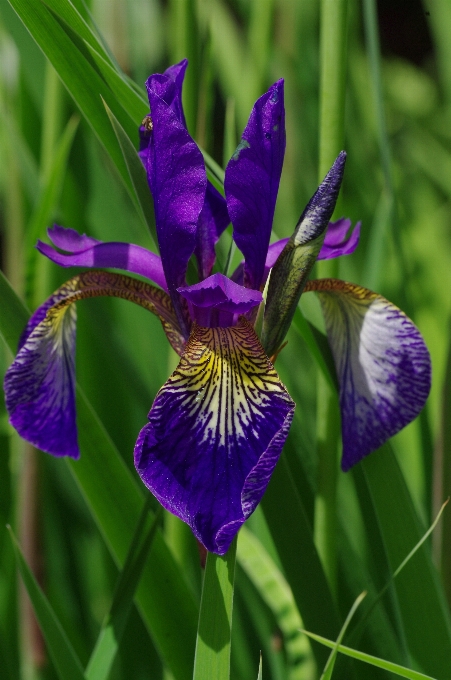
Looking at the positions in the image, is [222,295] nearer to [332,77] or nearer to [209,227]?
[209,227]

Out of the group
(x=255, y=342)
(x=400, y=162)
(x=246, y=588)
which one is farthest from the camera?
(x=400, y=162)

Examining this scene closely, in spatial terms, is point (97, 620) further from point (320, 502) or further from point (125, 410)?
point (320, 502)

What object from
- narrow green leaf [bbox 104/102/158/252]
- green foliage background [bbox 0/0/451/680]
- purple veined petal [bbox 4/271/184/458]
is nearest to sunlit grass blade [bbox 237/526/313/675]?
green foliage background [bbox 0/0/451/680]

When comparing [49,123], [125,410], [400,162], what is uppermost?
[400,162]

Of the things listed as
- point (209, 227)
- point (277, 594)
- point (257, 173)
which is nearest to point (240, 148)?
point (257, 173)

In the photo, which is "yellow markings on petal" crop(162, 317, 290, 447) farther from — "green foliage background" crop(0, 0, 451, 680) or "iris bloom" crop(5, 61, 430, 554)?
"green foliage background" crop(0, 0, 451, 680)

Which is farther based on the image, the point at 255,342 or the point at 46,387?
the point at 46,387

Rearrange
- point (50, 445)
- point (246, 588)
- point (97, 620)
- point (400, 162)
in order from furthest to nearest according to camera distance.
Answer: point (400, 162) < point (97, 620) < point (246, 588) < point (50, 445)

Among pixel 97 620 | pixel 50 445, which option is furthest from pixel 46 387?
pixel 97 620
